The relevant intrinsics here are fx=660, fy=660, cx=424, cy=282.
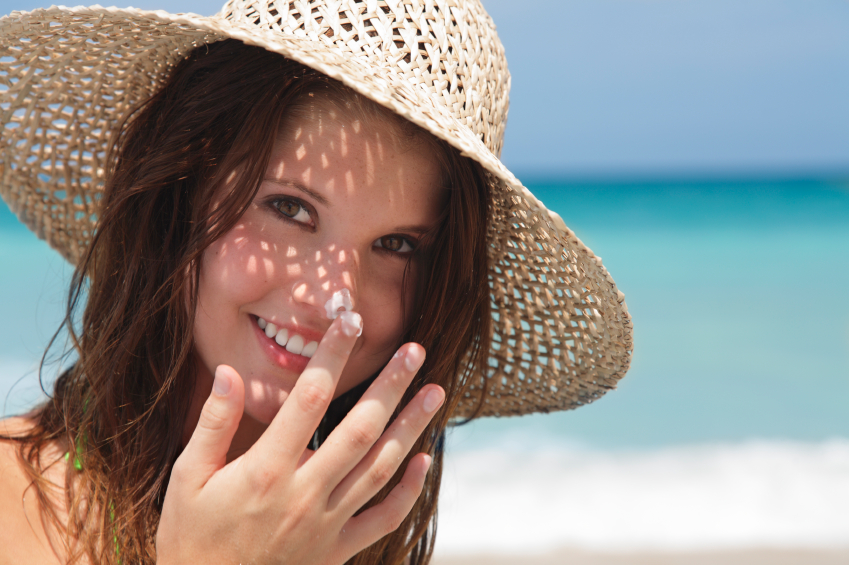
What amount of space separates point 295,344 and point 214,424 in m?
0.32

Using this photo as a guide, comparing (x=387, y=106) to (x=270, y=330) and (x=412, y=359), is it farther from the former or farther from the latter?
(x=270, y=330)

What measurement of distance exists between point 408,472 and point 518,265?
27.7 inches

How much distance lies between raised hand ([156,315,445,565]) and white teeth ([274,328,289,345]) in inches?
10.7

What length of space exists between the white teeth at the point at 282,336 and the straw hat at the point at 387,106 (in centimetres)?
59

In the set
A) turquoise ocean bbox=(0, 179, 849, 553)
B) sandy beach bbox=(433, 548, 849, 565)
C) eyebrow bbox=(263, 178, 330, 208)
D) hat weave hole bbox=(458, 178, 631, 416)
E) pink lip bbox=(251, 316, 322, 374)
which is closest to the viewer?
eyebrow bbox=(263, 178, 330, 208)

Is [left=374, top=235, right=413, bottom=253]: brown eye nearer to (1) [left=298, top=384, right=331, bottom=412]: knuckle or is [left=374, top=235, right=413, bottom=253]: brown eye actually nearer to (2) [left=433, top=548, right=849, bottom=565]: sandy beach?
(1) [left=298, top=384, right=331, bottom=412]: knuckle

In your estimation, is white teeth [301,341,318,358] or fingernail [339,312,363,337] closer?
fingernail [339,312,363,337]

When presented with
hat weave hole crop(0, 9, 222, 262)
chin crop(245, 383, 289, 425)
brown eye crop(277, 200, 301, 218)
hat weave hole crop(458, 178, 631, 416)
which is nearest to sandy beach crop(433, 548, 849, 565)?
hat weave hole crop(458, 178, 631, 416)

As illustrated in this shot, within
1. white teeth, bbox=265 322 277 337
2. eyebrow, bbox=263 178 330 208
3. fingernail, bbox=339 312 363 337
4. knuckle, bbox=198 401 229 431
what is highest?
eyebrow, bbox=263 178 330 208

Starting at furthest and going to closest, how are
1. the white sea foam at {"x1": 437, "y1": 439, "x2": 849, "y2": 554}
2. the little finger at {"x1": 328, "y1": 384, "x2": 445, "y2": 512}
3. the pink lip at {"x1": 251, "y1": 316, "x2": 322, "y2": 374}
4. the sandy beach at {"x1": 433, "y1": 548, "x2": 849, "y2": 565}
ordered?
1. the white sea foam at {"x1": 437, "y1": 439, "x2": 849, "y2": 554}
2. the sandy beach at {"x1": 433, "y1": 548, "x2": 849, "y2": 565}
3. the pink lip at {"x1": 251, "y1": 316, "x2": 322, "y2": 374}
4. the little finger at {"x1": 328, "y1": 384, "x2": 445, "y2": 512}

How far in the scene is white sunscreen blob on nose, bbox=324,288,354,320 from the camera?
1.44m

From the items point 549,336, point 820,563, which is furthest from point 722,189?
point 549,336

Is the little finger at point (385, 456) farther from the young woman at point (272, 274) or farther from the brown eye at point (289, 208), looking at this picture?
→ the brown eye at point (289, 208)

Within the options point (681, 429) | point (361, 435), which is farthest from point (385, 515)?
point (681, 429)
